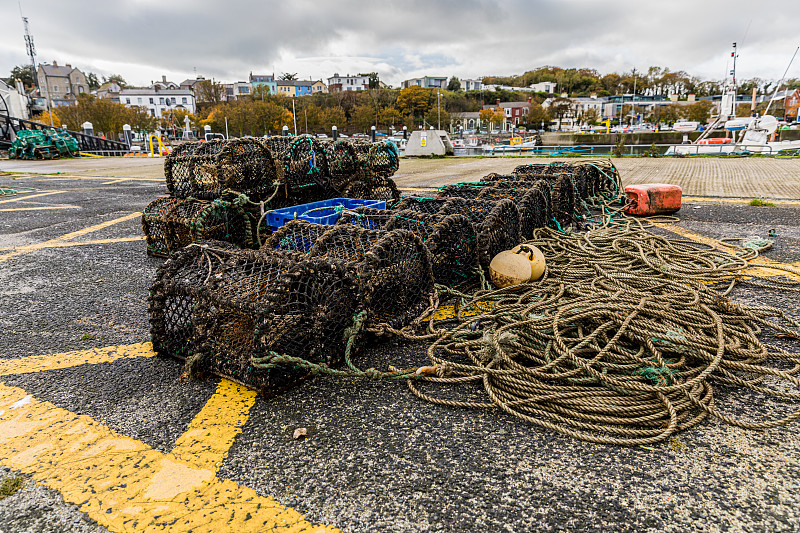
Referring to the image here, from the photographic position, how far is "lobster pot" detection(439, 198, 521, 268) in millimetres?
3734

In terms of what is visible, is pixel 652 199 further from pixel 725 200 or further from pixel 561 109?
pixel 561 109

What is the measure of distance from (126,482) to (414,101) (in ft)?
314

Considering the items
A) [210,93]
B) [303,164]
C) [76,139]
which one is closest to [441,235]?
[303,164]

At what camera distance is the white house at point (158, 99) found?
297 ft

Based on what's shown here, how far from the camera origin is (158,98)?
91500 millimetres

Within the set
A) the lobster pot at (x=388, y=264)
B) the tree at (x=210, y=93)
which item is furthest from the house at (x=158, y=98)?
the lobster pot at (x=388, y=264)

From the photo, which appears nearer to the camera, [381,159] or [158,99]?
[381,159]

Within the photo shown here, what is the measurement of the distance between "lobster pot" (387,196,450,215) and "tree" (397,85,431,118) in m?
89.8

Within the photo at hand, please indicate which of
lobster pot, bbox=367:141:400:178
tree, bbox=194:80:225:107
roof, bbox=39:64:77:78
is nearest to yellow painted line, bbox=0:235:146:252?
lobster pot, bbox=367:141:400:178

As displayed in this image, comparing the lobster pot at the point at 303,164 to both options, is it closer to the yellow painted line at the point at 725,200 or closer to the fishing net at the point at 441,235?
the fishing net at the point at 441,235

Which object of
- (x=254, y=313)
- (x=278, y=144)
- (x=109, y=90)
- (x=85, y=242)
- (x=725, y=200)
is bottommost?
(x=725, y=200)

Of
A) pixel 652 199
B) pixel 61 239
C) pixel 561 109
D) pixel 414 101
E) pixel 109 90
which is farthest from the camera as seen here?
pixel 109 90

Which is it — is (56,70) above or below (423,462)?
above

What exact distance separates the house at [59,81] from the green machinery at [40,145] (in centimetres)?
9171
